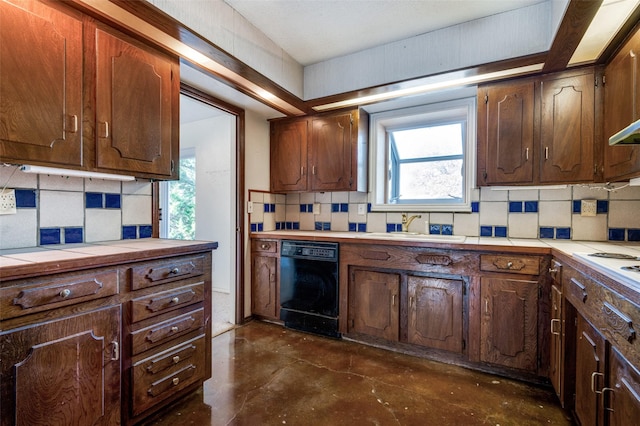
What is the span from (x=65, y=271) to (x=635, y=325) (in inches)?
78.1

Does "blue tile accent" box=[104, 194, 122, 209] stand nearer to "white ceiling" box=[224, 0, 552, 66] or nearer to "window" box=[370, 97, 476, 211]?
"white ceiling" box=[224, 0, 552, 66]

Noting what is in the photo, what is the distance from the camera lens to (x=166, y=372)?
5.16 feet

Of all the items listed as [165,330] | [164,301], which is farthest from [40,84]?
[165,330]

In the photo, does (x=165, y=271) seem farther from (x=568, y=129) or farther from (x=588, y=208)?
(x=588, y=208)

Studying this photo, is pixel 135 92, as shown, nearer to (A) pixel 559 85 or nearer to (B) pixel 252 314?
(B) pixel 252 314

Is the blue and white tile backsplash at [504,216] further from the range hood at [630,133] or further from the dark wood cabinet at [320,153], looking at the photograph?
the range hood at [630,133]

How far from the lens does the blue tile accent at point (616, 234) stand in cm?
214

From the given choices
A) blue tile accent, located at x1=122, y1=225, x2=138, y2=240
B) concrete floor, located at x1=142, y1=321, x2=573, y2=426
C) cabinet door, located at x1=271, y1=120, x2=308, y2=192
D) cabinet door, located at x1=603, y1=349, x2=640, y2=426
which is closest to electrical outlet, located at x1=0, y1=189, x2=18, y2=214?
blue tile accent, located at x1=122, y1=225, x2=138, y2=240

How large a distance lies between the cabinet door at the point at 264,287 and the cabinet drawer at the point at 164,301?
1.16 m

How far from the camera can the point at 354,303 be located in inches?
99.4

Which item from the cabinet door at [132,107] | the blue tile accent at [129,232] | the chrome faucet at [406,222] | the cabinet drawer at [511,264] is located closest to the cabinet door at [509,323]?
the cabinet drawer at [511,264]

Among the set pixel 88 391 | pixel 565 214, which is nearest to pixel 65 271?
pixel 88 391

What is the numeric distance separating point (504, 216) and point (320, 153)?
176 cm

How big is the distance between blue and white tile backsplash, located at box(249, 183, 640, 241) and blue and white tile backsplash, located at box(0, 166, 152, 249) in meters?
1.18
